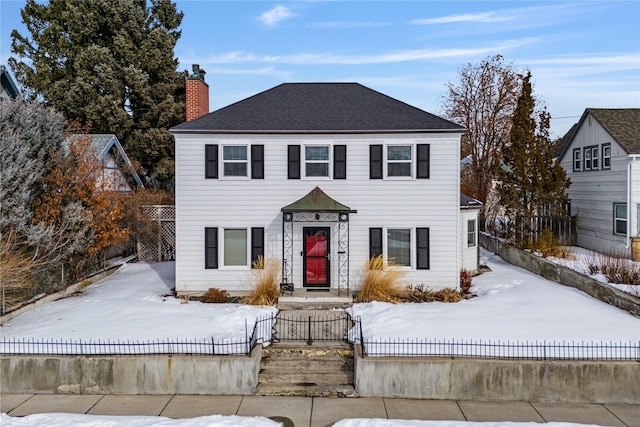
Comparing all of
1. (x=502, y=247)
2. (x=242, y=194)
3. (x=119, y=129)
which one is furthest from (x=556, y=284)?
(x=119, y=129)

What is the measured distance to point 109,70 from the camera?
33.9 metres

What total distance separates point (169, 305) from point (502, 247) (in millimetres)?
16930

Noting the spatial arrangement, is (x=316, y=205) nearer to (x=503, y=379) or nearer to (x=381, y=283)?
(x=381, y=283)

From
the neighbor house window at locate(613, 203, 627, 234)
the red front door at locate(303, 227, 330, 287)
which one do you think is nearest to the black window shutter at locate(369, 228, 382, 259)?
the red front door at locate(303, 227, 330, 287)

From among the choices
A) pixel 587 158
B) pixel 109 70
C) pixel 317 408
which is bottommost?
pixel 317 408

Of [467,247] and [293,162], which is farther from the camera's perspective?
[467,247]

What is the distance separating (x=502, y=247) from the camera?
82.8ft

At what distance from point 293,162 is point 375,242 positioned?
3842 millimetres

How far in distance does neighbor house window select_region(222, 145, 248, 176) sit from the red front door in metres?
2.96

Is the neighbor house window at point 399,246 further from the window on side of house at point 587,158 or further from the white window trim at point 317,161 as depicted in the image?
the window on side of house at point 587,158

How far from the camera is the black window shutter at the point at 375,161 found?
55.2 feet

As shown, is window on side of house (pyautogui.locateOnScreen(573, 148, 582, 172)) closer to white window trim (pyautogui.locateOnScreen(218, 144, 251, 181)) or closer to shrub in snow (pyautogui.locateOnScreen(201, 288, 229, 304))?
white window trim (pyautogui.locateOnScreen(218, 144, 251, 181))

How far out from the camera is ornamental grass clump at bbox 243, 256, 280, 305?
51.5ft

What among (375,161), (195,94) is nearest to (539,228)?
(375,161)
